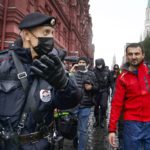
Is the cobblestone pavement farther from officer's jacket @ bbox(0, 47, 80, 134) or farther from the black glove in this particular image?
the black glove

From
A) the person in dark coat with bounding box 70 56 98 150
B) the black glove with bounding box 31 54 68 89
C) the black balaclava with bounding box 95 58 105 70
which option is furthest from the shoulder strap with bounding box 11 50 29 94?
the black balaclava with bounding box 95 58 105 70

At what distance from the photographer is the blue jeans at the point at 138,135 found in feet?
14.0

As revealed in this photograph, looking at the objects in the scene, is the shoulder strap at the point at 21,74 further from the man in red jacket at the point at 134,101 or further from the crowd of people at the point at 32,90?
the man in red jacket at the point at 134,101

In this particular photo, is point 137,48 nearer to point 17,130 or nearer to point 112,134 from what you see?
point 112,134

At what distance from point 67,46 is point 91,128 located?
19.5 m

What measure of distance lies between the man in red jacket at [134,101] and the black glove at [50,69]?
1.90 meters

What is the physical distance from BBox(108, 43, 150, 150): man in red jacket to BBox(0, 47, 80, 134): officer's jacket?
5.12ft

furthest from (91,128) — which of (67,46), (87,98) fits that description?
(67,46)

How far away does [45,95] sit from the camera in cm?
295

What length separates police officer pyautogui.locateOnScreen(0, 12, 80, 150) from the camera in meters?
2.87

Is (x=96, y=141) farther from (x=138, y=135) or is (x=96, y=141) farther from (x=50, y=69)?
(x=50, y=69)

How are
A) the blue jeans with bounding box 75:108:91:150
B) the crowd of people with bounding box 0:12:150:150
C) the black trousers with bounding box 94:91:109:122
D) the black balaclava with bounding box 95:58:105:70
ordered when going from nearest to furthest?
the crowd of people with bounding box 0:12:150:150
the blue jeans with bounding box 75:108:91:150
the black balaclava with bounding box 95:58:105:70
the black trousers with bounding box 94:91:109:122

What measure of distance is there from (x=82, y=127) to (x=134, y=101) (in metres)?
2.47

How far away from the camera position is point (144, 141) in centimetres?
432
